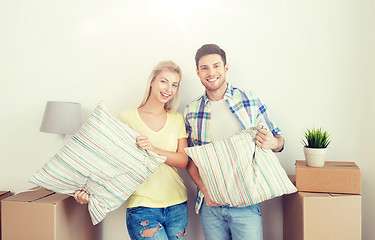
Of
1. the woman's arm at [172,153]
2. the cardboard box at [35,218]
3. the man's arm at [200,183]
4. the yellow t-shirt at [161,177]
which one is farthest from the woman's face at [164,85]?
the cardboard box at [35,218]

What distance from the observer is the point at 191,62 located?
6.07 feet

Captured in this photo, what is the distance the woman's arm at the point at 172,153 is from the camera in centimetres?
141

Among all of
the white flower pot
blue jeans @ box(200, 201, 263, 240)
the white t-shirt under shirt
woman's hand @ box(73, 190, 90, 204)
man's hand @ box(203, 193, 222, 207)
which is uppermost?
the white t-shirt under shirt

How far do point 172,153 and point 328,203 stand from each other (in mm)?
800

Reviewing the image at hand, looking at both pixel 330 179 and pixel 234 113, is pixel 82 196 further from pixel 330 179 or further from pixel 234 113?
pixel 330 179

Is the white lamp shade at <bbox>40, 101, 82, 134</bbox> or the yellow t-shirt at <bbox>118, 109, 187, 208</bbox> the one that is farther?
the white lamp shade at <bbox>40, 101, 82, 134</bbox>

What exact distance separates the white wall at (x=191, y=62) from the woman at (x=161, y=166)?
11.2 inches

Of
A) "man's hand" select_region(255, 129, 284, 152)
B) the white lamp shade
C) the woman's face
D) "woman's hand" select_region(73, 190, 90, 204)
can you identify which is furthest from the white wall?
"woman's hand" select_region(73, 190, 90, 204)

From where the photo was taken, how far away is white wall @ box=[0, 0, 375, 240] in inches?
69.2

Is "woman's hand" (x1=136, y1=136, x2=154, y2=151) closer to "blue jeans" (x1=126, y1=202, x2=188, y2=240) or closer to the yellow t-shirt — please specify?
the yellow t-shirt

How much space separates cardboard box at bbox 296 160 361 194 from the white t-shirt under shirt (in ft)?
1.29

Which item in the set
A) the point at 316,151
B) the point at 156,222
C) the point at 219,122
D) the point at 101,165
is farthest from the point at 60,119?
the point at 316,151

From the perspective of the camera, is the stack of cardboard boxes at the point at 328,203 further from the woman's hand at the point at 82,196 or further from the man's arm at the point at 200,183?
the woman's hand at the point at 82,196

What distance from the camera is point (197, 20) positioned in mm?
1848
